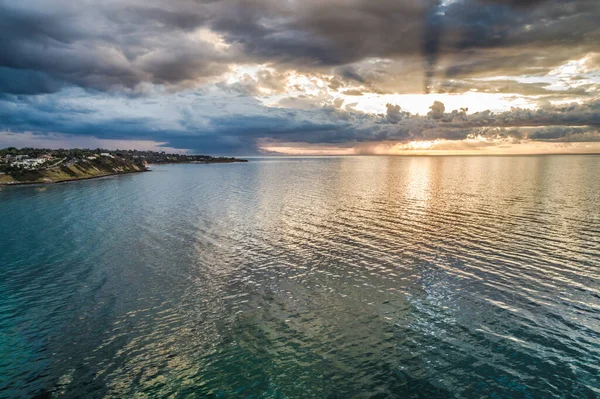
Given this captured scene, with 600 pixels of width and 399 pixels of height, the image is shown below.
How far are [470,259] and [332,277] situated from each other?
2045 cm

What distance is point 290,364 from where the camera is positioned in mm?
25125

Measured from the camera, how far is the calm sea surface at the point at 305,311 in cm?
2333

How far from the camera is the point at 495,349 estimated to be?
86.6 ft

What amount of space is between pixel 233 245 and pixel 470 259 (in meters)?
35.6

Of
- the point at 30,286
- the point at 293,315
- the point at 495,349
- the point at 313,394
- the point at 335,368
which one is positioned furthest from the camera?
the point at 30,286

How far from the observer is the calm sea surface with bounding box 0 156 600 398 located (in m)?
23.3

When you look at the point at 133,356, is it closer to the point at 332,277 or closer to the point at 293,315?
the point at 293,315

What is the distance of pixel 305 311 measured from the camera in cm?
3300

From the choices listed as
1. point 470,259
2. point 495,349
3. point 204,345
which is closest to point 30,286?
point 204,345

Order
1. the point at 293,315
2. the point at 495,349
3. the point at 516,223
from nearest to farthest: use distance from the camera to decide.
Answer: the point at 495,349 < the point at 293,315 < the point at 516,223

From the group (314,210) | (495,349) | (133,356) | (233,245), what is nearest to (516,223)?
(314,210)

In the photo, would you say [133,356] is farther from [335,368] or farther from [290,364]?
[335,368]

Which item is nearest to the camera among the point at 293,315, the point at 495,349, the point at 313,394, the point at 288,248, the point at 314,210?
the point at 313,394

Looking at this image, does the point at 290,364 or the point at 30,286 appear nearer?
the point at 290,364
